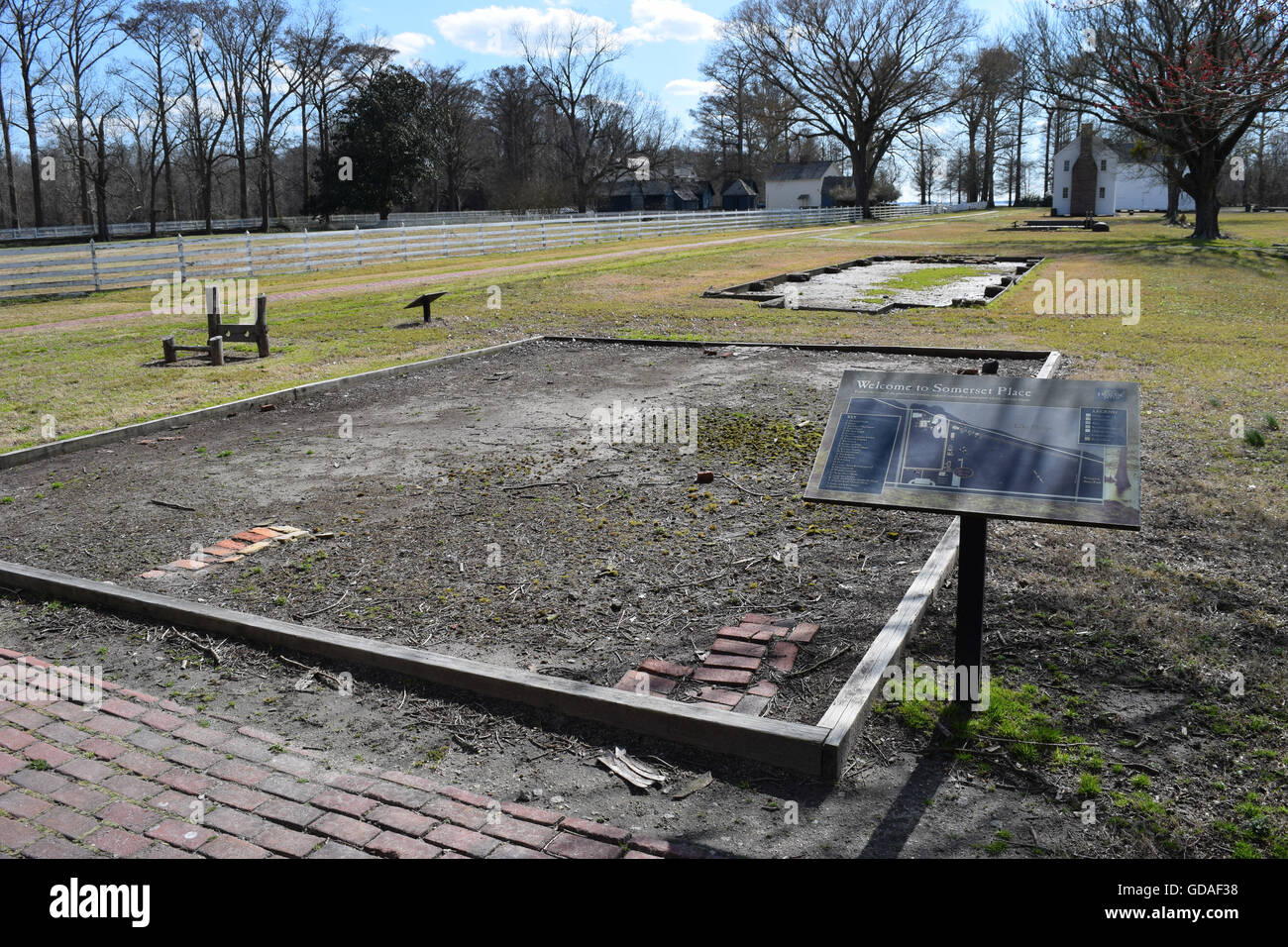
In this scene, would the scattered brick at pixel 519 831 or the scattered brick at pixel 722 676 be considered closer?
the scattered brick at pixel 519 831

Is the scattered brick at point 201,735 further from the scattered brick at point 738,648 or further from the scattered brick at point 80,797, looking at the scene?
the scattered brick at point 738,648

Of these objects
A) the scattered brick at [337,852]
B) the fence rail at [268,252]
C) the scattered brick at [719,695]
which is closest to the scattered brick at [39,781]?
the scattered brick at [337,852]

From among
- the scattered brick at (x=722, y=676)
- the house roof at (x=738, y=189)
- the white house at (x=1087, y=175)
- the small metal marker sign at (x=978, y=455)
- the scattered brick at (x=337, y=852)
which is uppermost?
the house roof at (x=738, y=189)

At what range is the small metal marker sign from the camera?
3664mm

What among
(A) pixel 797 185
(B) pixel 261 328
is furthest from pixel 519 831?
(A) pixel 797 185

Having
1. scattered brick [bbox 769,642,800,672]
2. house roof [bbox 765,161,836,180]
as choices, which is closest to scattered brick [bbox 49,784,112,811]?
scattered brick [bbox 769,642,800,672]

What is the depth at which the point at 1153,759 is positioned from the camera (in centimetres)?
368

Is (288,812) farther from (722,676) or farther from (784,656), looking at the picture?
(784,656)

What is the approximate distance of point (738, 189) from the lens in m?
94.4

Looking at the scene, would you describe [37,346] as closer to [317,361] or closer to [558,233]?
[317,361]

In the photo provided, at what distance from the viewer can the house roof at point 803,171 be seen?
277 ft

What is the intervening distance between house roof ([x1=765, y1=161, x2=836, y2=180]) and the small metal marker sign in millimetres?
84595

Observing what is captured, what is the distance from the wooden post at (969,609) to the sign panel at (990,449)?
0.27m
